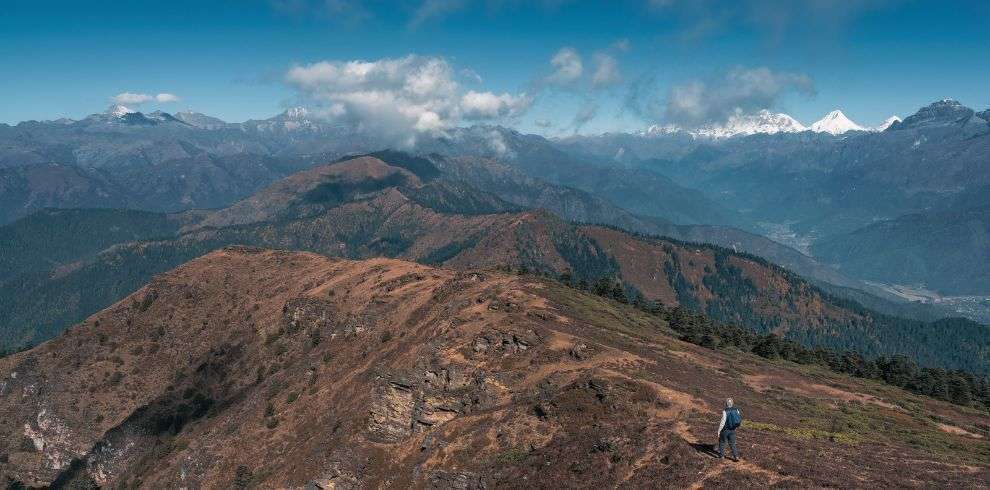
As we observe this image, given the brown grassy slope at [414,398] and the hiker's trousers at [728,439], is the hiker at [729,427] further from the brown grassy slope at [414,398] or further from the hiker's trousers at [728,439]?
the brown grassy slope at [414,398]

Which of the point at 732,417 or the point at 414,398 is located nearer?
the point at 732,417

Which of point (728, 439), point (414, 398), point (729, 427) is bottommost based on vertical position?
point (414, 398)

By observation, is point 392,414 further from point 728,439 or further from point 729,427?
point 729,427

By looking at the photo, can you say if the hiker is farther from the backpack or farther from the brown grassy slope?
the brown grassy slope

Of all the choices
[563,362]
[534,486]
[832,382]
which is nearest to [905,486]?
[534,486]

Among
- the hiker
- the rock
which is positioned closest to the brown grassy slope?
the rock

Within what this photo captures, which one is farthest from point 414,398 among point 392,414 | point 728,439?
point 728,439

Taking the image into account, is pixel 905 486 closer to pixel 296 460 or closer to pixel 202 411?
pixel 296 460
